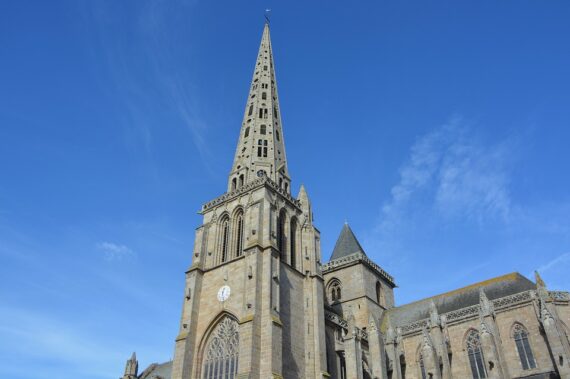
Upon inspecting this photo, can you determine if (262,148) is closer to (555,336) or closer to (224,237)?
(224,237)

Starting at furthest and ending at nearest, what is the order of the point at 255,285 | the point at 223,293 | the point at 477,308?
the point at 477,308, the point at 223,293, the point at 255,285

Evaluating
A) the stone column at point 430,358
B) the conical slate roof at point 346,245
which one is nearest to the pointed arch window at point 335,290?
the conical slate roof at point 346,245

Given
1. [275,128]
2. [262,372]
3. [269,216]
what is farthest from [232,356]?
[275,128]

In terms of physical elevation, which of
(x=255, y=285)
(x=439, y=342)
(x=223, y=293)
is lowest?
(x=439, y=342)

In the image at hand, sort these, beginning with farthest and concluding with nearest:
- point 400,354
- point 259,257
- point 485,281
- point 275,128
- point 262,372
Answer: point 275,128 < point 485,281 < point 400,354 < point 259,257 < point 262,372

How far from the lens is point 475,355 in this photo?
103 feet

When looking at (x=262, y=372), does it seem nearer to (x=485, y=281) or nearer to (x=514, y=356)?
(x=514, y=356)

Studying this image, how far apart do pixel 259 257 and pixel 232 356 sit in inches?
229

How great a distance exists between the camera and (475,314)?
32562 mm

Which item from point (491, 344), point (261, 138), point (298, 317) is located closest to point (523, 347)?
point (491, 344)

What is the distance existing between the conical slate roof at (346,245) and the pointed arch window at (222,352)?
16.9m

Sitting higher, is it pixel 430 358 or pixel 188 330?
pixel 188 330

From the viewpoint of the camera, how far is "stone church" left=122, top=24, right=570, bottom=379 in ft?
90.4

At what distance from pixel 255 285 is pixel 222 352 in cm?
448
